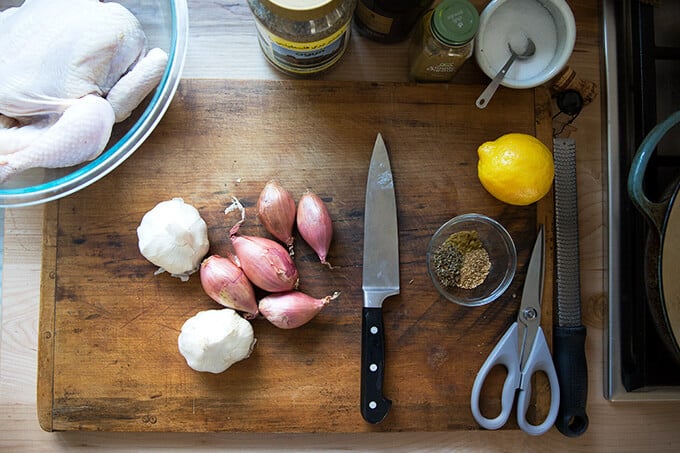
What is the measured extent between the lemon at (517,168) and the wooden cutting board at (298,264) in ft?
0.18

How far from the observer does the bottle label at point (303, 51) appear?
29.4 inches

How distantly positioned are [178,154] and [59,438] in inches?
19.6

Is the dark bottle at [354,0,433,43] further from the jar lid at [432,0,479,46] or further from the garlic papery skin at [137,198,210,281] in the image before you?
the garlic papery skin at [137,198,210,281]

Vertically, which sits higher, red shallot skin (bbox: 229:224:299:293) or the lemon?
the lemon

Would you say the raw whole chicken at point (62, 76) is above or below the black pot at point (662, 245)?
below

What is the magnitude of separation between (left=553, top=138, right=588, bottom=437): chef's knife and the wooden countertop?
0.05m

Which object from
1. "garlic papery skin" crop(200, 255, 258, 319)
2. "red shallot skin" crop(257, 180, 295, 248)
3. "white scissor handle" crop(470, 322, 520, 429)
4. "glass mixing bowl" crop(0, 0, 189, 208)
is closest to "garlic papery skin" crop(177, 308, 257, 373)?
"garlic papery skin" crop(200, 255, 258, 319)

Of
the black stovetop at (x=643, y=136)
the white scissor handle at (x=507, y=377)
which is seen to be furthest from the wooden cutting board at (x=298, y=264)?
the black stovetop at (x=643, y=136)

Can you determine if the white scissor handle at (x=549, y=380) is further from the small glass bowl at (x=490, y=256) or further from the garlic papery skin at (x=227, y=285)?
the garlic papery skin at (x=227, y=285)

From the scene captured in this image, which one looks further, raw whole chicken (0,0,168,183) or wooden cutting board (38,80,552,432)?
wooden cutting board (38,80,552,432)

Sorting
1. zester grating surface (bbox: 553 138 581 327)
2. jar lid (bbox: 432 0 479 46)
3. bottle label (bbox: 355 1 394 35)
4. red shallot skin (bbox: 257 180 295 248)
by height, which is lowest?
red shallot skin (bbox: 257 180 295 248)

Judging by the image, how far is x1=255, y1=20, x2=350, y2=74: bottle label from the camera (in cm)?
75

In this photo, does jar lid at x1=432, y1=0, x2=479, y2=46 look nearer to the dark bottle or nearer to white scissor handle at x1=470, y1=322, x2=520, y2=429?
the dark bottle

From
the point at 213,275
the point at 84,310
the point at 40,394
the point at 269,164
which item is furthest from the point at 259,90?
the point at 40,394
